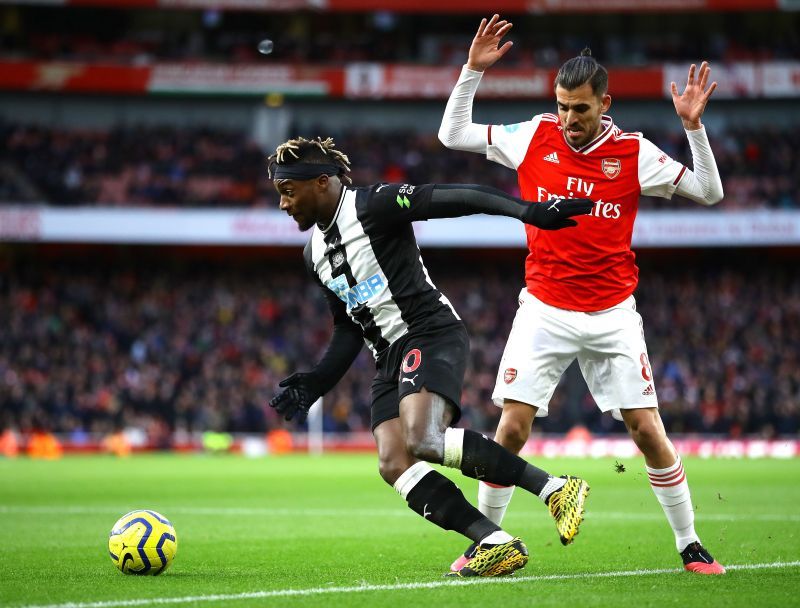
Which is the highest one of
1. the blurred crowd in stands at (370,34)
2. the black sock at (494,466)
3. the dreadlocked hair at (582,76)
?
the blurred crowd in stands at (370,34)

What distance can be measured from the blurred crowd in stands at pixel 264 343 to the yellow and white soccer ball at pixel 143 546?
2251 centimetres

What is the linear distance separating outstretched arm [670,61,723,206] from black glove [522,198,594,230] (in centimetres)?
120

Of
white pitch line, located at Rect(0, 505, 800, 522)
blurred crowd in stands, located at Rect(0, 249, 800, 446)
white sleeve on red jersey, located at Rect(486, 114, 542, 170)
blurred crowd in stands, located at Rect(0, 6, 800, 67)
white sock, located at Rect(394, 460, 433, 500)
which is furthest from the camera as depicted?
blurred crowd in stands, located at Rect(0, 6, 800, 67)

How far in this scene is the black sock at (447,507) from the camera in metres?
6.42

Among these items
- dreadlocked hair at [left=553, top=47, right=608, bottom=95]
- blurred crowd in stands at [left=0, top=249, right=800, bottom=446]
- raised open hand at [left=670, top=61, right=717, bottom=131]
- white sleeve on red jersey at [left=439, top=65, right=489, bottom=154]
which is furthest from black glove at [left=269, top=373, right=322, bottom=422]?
blurred crowd in stands at [left=0, top=249, right=800, bottom=446]

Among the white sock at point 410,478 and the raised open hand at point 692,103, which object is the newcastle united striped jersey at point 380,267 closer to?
the white sock at point 410,478

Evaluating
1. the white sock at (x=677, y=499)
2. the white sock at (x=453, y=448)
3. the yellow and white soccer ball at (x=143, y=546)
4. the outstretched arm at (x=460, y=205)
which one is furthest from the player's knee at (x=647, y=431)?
the yellow and white soccer ball at (x=143, y=546)

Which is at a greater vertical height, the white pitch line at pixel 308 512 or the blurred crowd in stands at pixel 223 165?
the blurred crowd in stands at pixel 223 165

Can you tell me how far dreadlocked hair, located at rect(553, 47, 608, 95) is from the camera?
267 inches

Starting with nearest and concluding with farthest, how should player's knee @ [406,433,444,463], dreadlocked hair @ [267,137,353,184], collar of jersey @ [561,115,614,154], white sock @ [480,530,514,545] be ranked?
player's knee @ [406,433,444,463] → white sock @ [480,530,514,545] → dreadlocked hair @ [267,137,353,184] → collar of jersey @ [561,115,614,154]

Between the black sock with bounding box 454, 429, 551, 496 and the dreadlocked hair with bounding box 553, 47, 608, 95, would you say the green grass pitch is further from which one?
the dreadlocked hair with bounding box 553, 47, 608, 95

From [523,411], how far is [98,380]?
85.0ft

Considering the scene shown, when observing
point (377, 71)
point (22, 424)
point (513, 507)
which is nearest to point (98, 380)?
point (22, 424)

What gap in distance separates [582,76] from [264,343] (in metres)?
26.8
